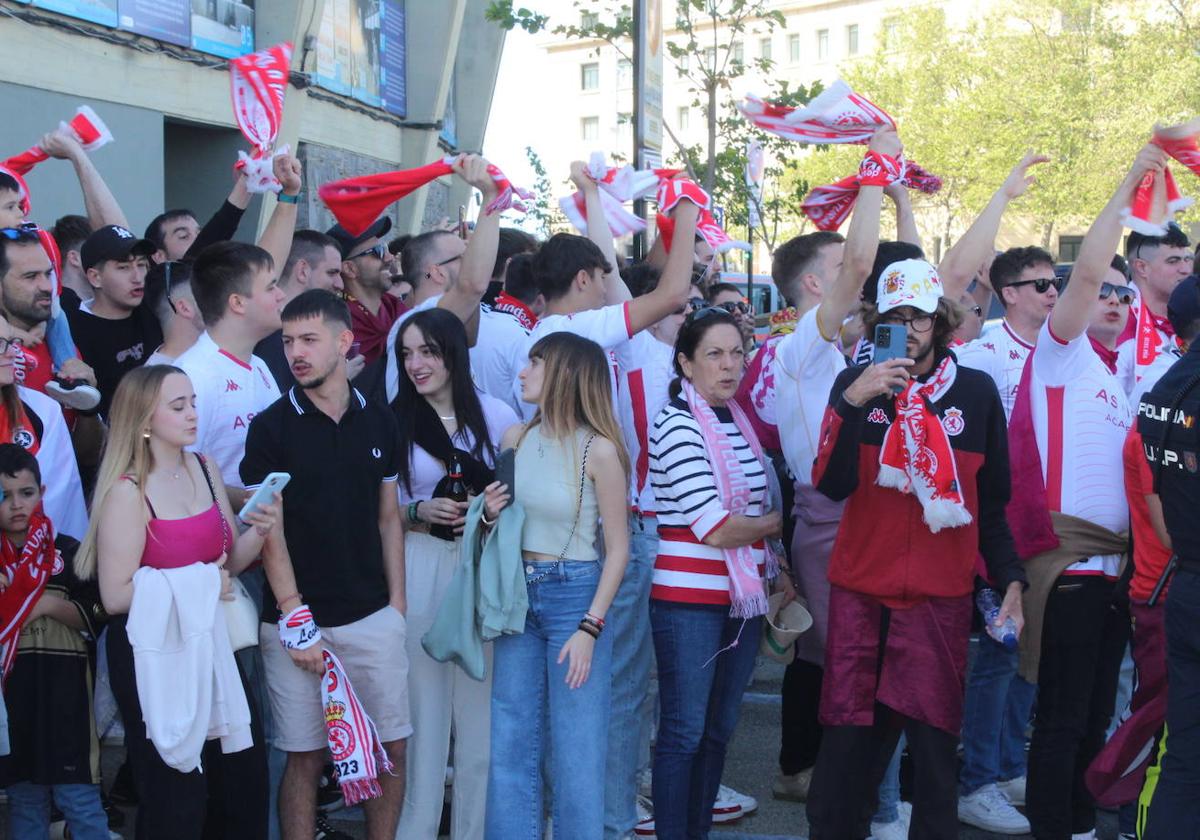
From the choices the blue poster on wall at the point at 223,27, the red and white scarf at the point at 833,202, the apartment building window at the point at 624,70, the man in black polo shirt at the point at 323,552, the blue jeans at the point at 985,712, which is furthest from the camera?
the blue poster on wall at the point at 223,27

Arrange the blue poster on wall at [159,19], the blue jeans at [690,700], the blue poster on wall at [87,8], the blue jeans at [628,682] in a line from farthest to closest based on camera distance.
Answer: the blue poster on wall at [159,19]
the blue poster on wall at [87,8]
the blue jeans at [628,682]
the blue jeans at [690,700]

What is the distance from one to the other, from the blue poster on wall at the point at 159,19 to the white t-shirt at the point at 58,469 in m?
7.79

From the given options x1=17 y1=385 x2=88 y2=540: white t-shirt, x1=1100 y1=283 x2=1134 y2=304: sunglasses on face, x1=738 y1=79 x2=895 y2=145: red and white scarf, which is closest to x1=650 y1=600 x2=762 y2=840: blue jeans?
x1=738 y1=79 x2=895 y2=145: red and white scarf

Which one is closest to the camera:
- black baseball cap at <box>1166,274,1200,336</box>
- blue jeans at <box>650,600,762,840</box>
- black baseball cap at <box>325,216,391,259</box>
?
blue jeans at <box>650,600,762,840</box>

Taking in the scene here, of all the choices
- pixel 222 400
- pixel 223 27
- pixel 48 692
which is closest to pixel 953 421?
pixel 222 400

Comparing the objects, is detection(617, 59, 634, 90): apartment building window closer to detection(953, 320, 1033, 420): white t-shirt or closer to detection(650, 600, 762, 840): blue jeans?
detection(953, 320, 1033, 420): white t-shirt

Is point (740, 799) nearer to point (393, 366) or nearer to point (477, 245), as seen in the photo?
point (393, 366)

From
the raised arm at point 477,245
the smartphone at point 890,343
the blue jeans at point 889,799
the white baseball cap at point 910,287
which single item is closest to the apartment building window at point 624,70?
the raised arm at point 477,245

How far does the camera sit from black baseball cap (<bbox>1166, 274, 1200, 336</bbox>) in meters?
4.95

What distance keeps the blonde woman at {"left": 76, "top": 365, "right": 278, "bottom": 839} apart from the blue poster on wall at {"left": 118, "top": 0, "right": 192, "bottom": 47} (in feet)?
27.8

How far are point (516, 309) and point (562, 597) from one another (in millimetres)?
1855

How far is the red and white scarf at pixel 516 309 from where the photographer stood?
5.59 metres

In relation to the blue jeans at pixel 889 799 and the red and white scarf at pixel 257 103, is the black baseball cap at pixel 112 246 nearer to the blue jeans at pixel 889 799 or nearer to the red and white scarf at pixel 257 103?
the red and white scarf at pixel 257 103

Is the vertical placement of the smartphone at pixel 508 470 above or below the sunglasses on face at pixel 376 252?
below
